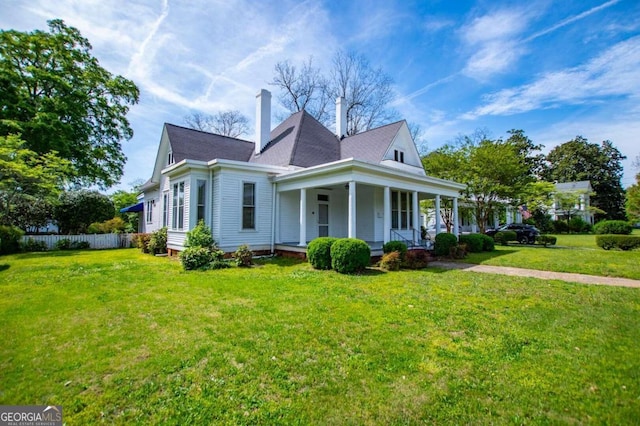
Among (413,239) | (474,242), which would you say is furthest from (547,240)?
(413,239)

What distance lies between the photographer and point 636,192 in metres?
25.2

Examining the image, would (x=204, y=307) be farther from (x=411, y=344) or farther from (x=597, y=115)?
(x=597, y=115)

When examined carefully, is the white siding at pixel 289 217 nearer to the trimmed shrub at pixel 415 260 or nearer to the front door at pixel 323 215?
the front door at pixel 323 215

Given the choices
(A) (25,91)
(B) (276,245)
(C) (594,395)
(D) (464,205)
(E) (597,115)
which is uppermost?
(A) (25,91)

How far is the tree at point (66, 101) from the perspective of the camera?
760 inches

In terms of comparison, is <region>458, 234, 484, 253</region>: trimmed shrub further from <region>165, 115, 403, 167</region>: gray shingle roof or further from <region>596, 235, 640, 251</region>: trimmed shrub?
<region>165, 115, 403, 167</region>: gray shingle roof

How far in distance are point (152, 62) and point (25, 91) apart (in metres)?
15.8

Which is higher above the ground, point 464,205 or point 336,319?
point 464,205

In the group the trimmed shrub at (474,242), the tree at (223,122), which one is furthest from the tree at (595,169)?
the tree at (223,122)

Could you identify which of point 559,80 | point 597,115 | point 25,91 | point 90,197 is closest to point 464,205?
point 597,115

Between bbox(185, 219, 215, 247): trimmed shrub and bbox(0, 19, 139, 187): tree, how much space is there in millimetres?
12549

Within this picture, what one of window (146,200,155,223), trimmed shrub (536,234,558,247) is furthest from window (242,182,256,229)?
trimmed shrub (536,234,558,247)

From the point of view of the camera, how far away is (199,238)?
36.5 feet

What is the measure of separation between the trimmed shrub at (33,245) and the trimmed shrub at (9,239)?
346 mm
